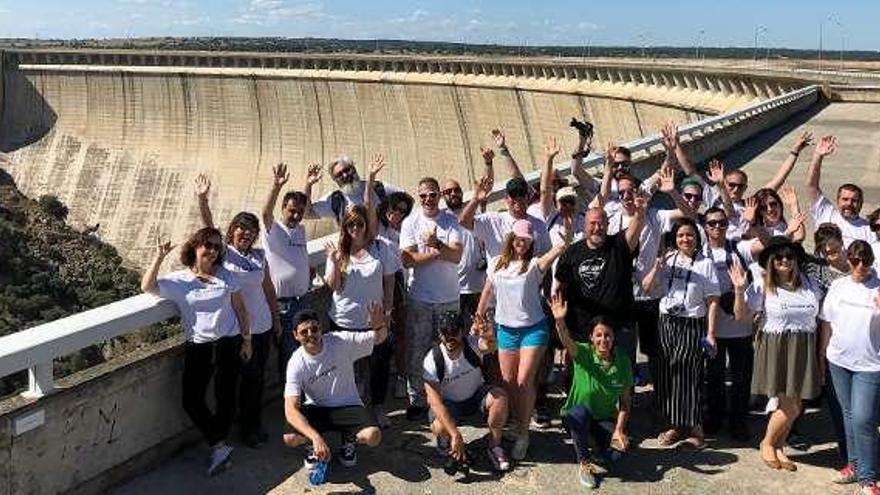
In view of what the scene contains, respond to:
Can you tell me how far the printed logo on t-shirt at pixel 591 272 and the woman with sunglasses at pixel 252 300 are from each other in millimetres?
1703

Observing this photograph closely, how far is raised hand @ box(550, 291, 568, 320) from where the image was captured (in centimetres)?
466

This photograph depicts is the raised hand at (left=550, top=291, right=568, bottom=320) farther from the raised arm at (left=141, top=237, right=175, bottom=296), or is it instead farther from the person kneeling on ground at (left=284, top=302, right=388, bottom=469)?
the raised arm at (left=141, top=237, right=175, bottom=296)

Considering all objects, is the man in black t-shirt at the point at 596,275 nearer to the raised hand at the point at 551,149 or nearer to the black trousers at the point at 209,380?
the raised hand at the point at 551,149

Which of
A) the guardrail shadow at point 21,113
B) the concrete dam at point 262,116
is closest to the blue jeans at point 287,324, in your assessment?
the concrete dam at point 262,116

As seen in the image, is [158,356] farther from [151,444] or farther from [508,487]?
[508,487]

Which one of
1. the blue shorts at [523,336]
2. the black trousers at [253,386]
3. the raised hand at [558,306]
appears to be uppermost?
the raised hand at [558,306]

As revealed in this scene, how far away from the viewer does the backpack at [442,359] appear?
472cm

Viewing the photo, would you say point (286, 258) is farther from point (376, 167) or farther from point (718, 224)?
point (718, 224)

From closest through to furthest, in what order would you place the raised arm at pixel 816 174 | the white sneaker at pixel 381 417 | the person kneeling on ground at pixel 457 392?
the person kneeling on ground at pixel 457 392, the white sneaker at pixel 381 417, the raised arm at pixel 816 174

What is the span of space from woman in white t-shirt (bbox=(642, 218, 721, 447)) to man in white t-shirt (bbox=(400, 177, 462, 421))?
3.73 ft

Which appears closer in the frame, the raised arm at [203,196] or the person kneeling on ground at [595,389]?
the person kneeling on ground at [595,389]

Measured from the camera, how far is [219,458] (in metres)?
4.62

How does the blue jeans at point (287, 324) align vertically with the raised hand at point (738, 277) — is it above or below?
below

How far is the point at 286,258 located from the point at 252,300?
45 centimetres
